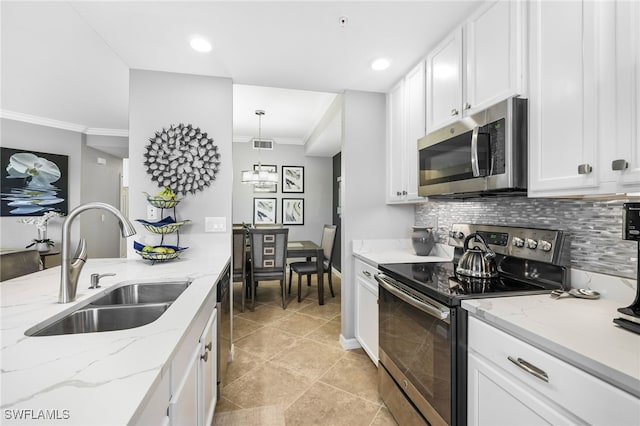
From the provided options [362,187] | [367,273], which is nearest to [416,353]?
[367,273]

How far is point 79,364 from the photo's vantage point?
666 millimetres

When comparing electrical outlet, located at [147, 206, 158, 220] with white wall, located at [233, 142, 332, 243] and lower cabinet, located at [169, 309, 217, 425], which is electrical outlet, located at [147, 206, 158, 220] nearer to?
lower cabinet, located at [169, 309, 217, 425]

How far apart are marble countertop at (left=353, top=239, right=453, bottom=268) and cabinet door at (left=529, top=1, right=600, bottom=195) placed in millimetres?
1086

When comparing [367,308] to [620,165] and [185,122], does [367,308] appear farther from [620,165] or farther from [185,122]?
[185,122]

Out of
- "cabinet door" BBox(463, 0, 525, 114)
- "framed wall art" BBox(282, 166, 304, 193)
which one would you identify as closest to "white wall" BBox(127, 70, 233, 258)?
"cabinet door" BBox(463, 0, 525, 114)

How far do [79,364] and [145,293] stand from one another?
0.92 m

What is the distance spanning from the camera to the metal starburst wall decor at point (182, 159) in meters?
2.31

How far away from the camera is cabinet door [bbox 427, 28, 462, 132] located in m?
1.76

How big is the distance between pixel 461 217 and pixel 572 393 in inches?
59.4

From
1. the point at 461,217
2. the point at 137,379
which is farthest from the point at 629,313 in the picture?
the point at 137,379

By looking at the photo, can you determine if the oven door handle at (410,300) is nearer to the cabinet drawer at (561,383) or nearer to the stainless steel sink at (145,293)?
the cabinet drawer at (561,383)

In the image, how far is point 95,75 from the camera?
2.80m

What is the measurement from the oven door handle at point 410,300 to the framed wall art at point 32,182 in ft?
15.9

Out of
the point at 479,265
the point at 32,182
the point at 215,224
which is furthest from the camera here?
the point at 32,182
